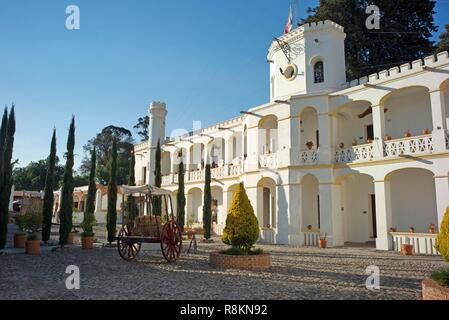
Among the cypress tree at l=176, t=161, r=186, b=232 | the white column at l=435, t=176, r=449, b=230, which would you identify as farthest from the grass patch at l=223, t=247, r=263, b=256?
the cypress tree at l=176, t=161, r=186, b=232

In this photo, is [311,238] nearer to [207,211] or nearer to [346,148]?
[346,148]

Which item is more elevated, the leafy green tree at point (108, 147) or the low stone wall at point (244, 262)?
the leafy green tree at point (108, 147)

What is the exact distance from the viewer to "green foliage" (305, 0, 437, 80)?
86.4 feet

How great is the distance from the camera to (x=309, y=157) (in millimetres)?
18000

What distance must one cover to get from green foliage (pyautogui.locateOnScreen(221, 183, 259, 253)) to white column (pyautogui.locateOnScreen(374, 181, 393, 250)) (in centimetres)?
770

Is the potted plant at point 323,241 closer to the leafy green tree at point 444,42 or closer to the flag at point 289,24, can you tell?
the flag at point 289,24

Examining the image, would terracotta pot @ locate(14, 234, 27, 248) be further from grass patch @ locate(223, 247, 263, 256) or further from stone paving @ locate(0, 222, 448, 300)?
Result: grass patch @ locate(223, 247, 263, 256)

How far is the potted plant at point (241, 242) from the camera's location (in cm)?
1016

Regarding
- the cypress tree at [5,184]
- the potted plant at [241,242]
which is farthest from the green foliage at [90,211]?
the potted plant at [241,242]

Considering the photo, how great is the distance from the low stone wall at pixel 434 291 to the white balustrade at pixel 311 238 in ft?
37.7

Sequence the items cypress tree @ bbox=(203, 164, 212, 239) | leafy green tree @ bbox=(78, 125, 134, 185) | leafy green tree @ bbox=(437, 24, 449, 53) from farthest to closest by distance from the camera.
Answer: leafy green tree @ bbox=(78, 125, 134, 185), leafy green tree @ bbox=(437, 24, 449, 53), cypress tree @ bbox=(203, 164, 212, 239)
